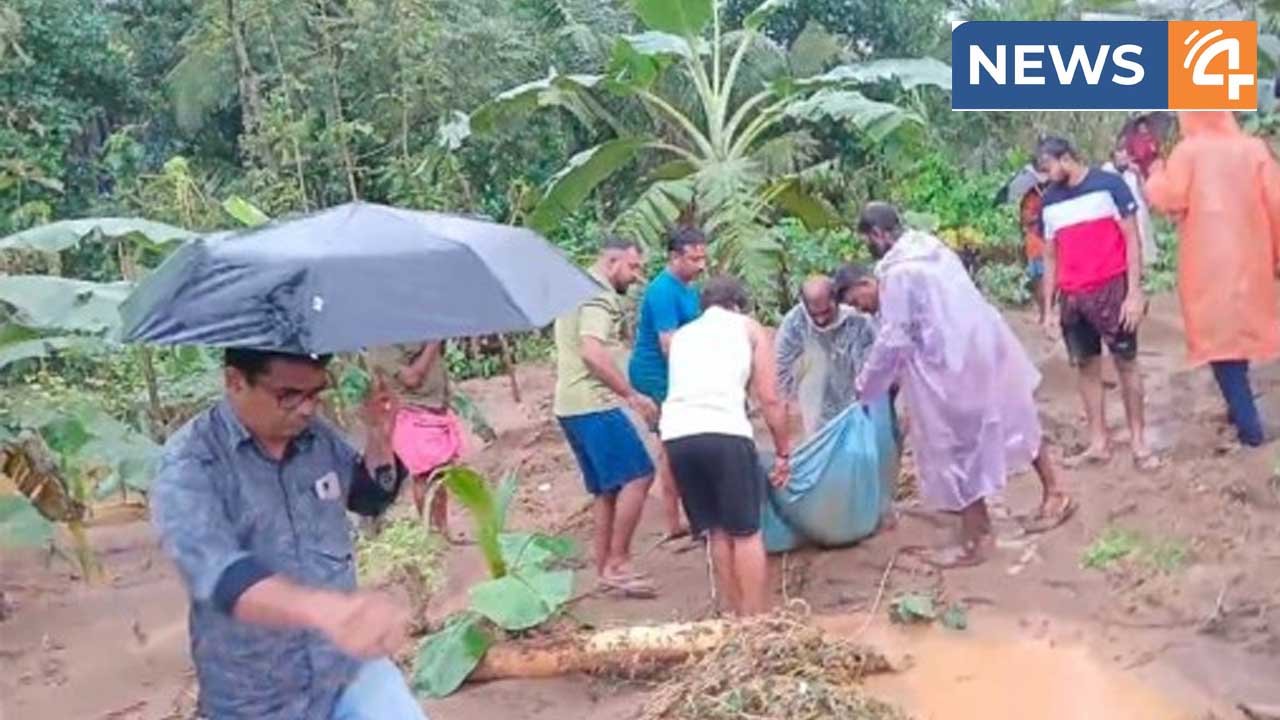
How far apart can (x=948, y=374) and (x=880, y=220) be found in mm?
621

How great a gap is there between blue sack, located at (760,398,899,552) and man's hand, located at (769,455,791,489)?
31 millimetres

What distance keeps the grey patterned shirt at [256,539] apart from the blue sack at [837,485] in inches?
130

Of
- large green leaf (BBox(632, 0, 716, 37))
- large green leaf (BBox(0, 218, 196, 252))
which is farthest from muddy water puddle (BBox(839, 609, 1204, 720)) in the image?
large green leaf (BBox(632, 0, 716, 37))

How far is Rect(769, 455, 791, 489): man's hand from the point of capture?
5.97m

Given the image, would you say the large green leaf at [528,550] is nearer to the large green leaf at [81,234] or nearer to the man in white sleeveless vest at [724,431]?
the man in white sleeveless vest at [724,431]

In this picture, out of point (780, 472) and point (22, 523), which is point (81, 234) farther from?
point (780, 472)

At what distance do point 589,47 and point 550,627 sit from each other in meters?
7.51

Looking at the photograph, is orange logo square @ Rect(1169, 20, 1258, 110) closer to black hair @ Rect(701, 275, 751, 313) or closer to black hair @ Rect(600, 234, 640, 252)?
black hair @ Rect(600, 234, 640, 252)

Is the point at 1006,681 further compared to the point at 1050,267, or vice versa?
the point at 1050,267

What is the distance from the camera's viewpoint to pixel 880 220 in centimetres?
594

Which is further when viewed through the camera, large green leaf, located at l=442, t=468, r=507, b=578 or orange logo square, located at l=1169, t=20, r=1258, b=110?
orange logo square, located at l=1169, t=20, r=1258, b=110

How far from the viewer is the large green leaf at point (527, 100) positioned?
8.62 m

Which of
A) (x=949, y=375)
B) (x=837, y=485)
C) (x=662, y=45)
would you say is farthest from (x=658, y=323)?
(x=662, y=45)

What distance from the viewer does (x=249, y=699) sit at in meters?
2.85
